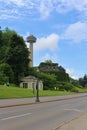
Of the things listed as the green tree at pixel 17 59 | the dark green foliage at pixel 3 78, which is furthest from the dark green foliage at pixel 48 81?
the dark green foliage at pixel 3 78

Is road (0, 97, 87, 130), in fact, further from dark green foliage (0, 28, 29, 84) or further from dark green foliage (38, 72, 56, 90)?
dark green foliage (38, 72, 56, 90)

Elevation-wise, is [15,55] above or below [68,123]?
above

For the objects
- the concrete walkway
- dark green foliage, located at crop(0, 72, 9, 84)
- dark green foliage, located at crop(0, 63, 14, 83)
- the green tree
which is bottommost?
the concrete walkway

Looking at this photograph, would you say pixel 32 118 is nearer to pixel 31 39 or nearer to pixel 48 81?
pixel 48 81

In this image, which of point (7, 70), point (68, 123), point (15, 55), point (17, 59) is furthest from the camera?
point (17, 59)

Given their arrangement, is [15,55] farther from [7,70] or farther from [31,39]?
[31,39]

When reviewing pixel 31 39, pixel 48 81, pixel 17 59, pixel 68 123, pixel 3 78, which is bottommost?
pixel 68 123

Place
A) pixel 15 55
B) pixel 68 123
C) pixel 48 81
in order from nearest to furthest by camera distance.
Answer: pixel 68 123, pixel 15 55, pixel 48 81

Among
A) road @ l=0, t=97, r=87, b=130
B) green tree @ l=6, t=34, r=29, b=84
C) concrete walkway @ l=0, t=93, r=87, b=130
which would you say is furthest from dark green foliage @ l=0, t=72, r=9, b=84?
road @ l=0, t=97, r=87, b=130

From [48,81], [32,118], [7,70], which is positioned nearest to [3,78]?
[7,70]

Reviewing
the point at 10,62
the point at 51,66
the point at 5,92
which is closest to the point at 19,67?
the point at 10,62

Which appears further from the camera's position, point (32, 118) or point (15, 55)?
point (15, 55)

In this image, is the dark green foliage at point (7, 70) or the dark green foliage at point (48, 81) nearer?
the dark green foliage at point (7, 70)

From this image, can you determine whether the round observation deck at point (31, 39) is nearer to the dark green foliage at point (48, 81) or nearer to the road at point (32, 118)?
the dark green foliage at point (48, 81)
